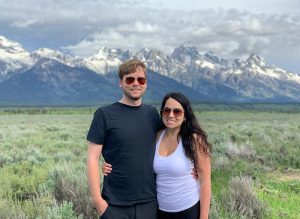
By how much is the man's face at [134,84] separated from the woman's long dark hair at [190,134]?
275 millimetres

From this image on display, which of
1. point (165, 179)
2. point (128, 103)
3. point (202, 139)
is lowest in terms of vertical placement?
point (165, 179)

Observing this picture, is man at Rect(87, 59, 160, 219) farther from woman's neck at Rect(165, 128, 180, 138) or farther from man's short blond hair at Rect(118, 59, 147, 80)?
woman's neck at Rect(165, 128, 180, 138)

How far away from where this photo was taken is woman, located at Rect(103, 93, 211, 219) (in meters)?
4.04

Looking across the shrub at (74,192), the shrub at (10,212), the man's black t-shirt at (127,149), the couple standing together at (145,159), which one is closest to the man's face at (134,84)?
the couple standing together at (145,159)

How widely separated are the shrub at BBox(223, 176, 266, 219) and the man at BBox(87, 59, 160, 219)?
10.2 feet

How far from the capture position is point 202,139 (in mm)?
4062

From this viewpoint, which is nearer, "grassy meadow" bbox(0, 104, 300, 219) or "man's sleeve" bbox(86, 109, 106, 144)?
"man's sleeve" bbox(86, 109, 106, 144)

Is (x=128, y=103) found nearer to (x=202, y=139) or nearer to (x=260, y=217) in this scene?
(x=202, y=139)

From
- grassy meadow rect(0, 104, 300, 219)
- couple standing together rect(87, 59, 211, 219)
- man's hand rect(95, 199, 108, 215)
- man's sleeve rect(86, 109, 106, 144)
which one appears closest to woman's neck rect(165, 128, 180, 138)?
couple standing together rect(87, 59, 211, 219)

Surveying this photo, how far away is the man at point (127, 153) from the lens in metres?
4.06

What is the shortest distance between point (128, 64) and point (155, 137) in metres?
0.72

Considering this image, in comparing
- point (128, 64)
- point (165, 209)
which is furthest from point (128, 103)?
point (165, 209)

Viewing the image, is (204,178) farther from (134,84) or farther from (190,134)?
(134,84)

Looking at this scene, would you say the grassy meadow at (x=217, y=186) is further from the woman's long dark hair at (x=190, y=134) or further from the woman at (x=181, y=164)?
the woman's long dark hair at (x=190, y=134)
